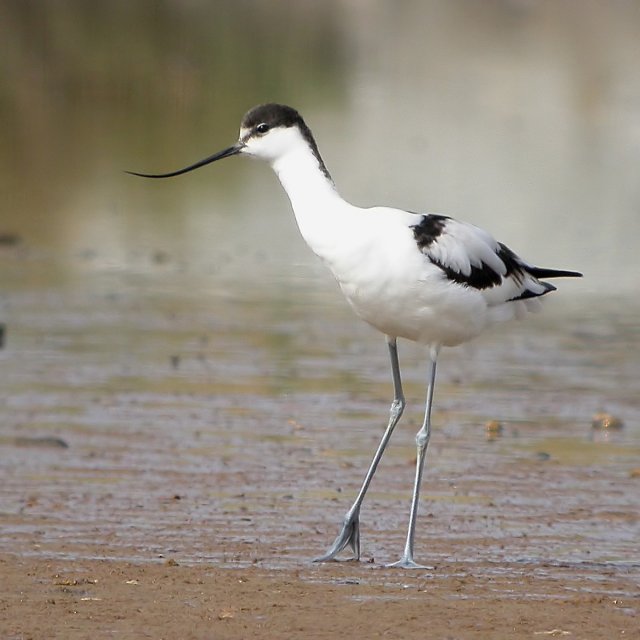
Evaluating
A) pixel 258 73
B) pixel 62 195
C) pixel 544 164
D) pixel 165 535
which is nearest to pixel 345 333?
pixel 165 535

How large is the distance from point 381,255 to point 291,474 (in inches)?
56.6

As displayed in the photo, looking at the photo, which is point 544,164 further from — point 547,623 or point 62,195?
point 547,623

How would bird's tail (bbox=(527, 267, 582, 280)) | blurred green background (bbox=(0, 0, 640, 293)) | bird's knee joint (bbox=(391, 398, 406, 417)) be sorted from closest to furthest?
bird's knee joint (bbox=(391, 398, 406, 417)) → bird's tail (bbox=(527, 267, 582, 280)) → blurred green background (bbox=(0, 0, 640, 293))

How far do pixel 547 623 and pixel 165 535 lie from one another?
1.60m

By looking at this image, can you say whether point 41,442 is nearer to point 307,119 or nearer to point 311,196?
point 311,196

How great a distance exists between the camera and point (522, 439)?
307 inches

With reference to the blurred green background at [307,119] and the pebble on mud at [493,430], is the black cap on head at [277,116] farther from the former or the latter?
the blurred green background at [307,119]

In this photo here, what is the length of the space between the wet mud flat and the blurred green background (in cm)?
251

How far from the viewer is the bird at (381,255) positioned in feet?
19.3

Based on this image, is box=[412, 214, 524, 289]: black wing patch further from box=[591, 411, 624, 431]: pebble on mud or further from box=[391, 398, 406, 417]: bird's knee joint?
box=[591, 411, 624, 431]: pebble on mud

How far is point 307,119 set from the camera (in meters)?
21.1

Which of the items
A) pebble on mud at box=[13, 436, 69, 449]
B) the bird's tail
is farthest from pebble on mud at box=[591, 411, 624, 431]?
pebble on mud at box=[13, 436, 69, 449]

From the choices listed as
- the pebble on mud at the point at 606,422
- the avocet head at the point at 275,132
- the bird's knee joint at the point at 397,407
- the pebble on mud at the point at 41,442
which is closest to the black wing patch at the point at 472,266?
the avocet head at the point at 275,132

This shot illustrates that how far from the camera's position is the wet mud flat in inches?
200
